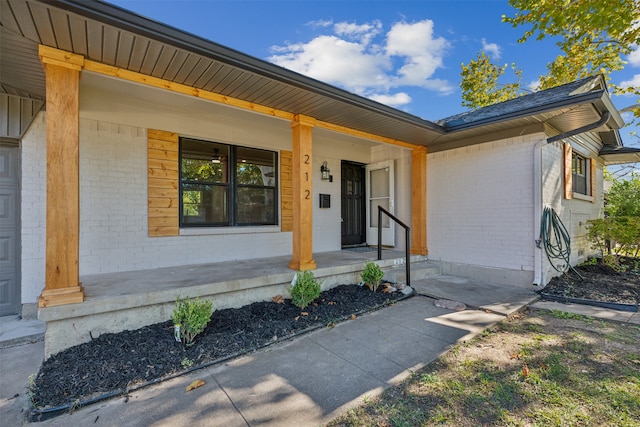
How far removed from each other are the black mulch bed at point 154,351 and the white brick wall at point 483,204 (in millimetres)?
2790

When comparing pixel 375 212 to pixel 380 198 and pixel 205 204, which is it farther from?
pixel 205 204

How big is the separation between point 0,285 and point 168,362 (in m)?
2.70

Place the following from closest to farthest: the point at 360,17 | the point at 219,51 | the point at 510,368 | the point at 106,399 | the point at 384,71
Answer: the point at 106,399 → the point at 510,368 → the point at 219,51 → the point at 360,17 → the point at 384,71

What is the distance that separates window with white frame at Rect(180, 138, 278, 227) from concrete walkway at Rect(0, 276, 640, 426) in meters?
2.41

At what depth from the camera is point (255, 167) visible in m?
5.21

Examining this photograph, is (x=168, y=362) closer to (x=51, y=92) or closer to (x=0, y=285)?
(x=51, y=92)

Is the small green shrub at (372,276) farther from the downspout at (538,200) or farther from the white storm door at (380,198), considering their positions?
the downspout at (538,200)

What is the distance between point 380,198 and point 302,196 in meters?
2.98

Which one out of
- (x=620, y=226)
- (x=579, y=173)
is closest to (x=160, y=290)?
(x=620, y=226)

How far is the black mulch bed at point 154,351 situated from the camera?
2.00 metres

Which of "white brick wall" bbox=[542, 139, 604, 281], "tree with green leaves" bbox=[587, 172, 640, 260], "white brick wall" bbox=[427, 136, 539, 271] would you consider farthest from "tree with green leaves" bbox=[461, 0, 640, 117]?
"white brick wall" bbox=[427, 136, 539, 271]

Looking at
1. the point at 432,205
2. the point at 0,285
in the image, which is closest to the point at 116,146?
the point at 0,285

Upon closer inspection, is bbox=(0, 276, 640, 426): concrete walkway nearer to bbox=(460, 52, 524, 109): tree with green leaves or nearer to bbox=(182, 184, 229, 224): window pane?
bbox=(182, 184, 229, 224): window pane

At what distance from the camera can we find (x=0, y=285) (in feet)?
11.0
